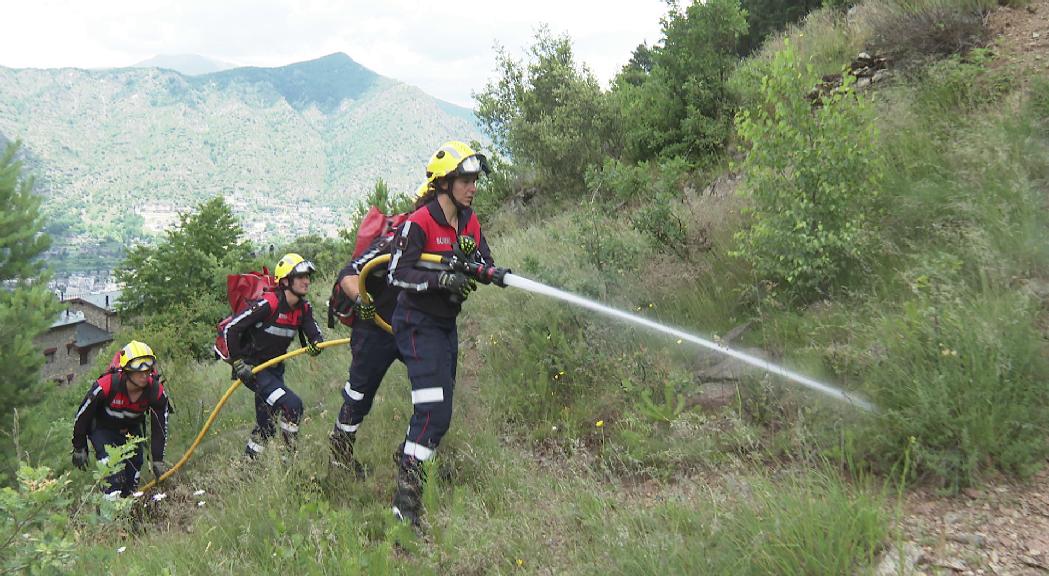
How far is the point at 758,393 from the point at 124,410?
20.0ft

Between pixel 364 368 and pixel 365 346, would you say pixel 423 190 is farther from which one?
pixel 364 368

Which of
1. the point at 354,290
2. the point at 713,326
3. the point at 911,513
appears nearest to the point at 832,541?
the point at 911,513

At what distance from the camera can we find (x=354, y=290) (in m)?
4.53

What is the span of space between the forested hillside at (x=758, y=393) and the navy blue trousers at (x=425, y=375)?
39cm

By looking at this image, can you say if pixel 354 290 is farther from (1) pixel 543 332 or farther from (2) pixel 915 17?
(2) pixel 915 17

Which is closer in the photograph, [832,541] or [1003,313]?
[832,541]

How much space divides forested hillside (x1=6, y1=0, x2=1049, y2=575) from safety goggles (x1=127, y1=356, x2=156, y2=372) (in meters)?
1.18

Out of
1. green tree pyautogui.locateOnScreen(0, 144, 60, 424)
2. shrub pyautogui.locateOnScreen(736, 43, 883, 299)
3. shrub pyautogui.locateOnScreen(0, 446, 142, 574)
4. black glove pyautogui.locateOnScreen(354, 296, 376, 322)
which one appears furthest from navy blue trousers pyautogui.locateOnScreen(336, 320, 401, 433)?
green tree pyautogui.locateOnScreen(0, 144, 60, 424)

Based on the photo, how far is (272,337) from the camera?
600cm

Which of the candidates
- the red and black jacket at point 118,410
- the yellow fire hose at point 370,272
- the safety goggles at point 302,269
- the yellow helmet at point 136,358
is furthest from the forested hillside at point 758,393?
the safety goggles at point 302,269

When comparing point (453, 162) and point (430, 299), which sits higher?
point (453, 162)

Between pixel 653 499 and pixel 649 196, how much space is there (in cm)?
440

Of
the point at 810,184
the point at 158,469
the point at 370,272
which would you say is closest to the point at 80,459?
the point at 158,469

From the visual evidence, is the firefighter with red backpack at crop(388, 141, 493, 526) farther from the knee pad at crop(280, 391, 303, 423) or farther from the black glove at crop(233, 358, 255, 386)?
the black glove at crop(233, 358, 255, 386)
